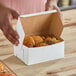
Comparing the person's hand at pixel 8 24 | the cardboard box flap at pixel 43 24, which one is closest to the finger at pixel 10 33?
the person's hand at pixel 8 24

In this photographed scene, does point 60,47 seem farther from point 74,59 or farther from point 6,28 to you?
point 6,28

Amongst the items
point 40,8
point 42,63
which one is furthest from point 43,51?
point 40,8

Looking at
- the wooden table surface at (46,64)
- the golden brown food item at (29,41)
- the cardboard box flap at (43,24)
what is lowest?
the wooden table surface at (46,64)

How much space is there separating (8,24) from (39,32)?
0.26 metres

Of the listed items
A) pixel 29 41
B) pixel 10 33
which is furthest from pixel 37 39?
pixel 10 33

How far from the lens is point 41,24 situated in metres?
1.72

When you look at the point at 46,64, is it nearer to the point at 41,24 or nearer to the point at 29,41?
the point at 29,41

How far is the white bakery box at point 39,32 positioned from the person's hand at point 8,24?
0.05 meters

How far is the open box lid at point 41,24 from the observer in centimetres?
162

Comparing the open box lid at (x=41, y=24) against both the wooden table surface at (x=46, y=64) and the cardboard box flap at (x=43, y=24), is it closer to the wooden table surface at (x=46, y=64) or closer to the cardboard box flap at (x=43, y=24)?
the cardboard box flap at (x=43, y=24)

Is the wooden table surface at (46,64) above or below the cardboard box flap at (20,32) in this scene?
below

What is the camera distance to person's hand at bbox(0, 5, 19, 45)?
4.97ft

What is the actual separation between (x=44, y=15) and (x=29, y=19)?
0.09 metres

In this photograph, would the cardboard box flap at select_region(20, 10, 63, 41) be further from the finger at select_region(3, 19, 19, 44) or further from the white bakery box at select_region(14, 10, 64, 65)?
the finger at select_region(3, 19, 19, 44)
